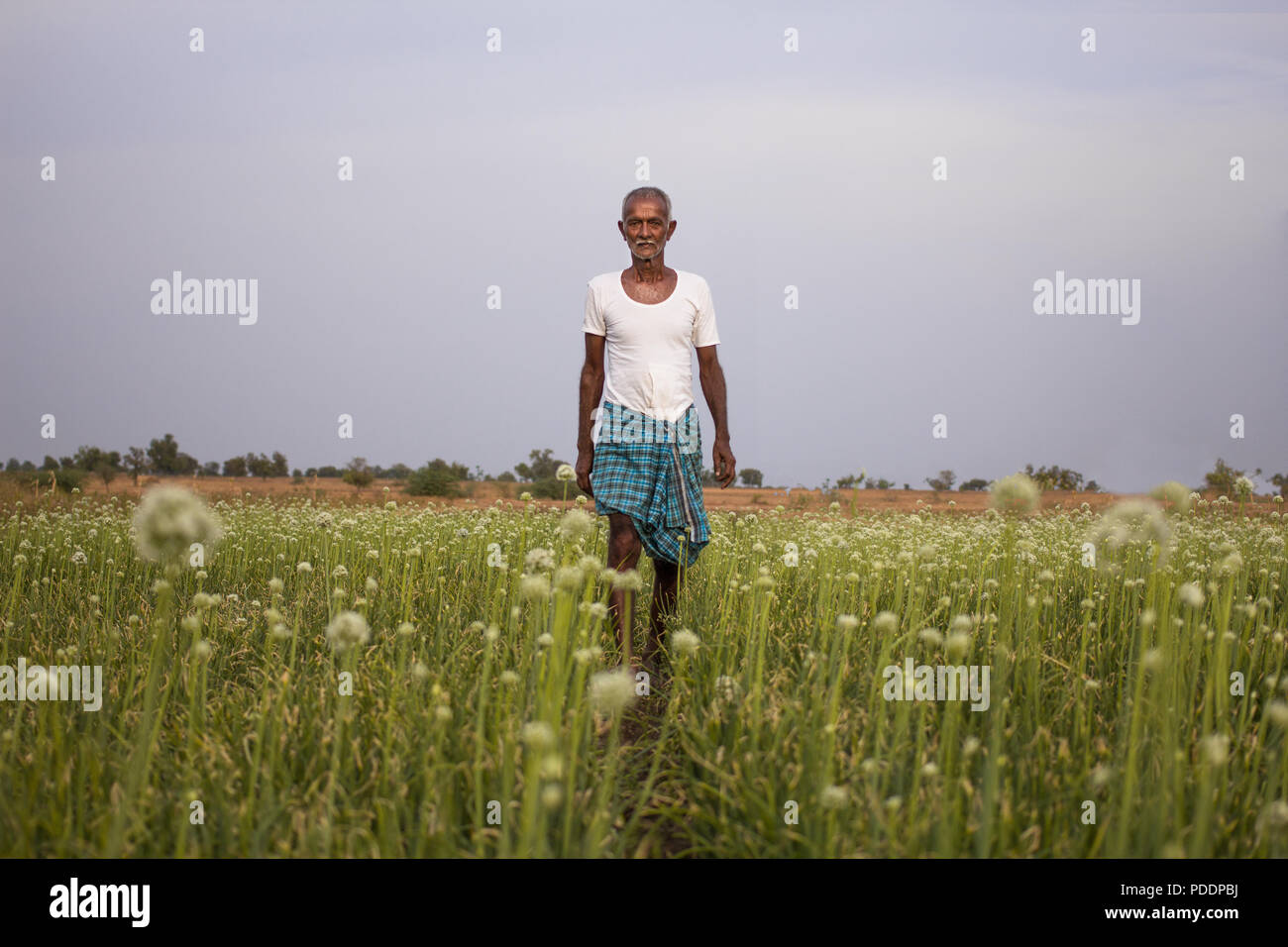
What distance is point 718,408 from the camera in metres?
5.12

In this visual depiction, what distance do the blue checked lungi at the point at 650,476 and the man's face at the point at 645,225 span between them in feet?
2.73

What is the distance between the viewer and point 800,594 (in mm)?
5660

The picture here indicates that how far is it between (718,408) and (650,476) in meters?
0.70

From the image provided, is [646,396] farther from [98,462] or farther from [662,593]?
[98,462]

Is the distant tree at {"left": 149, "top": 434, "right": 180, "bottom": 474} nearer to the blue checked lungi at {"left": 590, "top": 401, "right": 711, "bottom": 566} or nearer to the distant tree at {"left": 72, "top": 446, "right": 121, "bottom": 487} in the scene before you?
the distant tree at {"left": 72, "top": 446, "right": 121, "bottom": 487}

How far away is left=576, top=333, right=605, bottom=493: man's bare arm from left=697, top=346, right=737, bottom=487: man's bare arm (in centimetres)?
59

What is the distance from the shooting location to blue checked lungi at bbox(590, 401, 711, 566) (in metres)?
4.65
